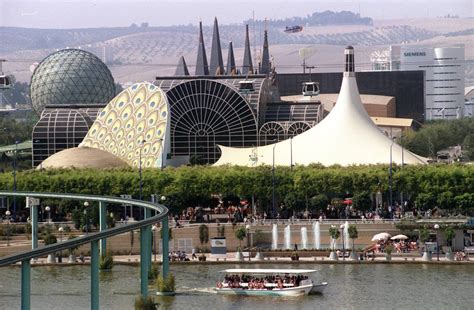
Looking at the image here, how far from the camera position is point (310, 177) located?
112812mm

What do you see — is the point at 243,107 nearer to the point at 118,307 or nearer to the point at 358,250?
the point at 358,250

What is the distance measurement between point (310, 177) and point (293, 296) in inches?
1311

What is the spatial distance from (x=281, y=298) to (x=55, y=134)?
67.8 meters

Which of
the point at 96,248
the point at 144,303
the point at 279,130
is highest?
the point at 279,130

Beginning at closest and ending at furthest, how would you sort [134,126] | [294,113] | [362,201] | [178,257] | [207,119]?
[178,257]
[362,201]
[134,126]
[207,119]
[294,113]

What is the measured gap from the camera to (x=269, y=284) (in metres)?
80.8

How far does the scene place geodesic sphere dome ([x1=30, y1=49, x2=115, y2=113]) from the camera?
16938 cm

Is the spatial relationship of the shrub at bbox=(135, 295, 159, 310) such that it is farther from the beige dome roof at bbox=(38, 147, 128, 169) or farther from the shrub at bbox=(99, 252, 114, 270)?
the beige dome roof at bbox=(38, 147, 128, 169)

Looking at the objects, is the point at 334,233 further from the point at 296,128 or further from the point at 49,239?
the point at 296,128

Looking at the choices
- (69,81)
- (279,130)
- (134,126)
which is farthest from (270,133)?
(69,81)

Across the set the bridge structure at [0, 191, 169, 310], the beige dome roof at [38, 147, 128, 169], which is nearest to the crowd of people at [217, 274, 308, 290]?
the bridge structure at [0, 191, 169, 310]

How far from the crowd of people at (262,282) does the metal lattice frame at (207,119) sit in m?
61.2

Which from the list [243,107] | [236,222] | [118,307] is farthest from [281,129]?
[118,307]

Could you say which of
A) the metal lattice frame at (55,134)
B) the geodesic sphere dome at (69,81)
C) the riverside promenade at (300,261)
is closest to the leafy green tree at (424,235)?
the riverside promenade at (300,261)
